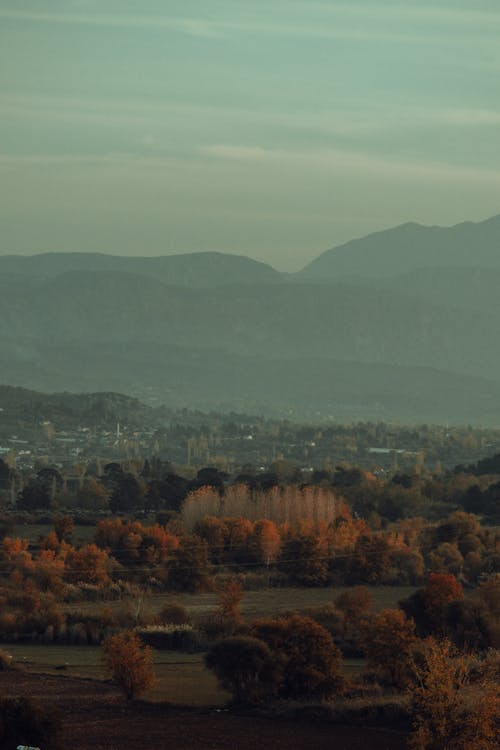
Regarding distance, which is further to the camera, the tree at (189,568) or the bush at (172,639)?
the tree at (189,568)

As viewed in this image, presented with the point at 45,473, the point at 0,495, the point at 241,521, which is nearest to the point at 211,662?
the point at 241,521

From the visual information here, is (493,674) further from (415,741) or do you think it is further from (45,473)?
(45,473)

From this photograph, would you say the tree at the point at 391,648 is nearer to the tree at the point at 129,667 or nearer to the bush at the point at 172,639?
the tree at the point at 129,667

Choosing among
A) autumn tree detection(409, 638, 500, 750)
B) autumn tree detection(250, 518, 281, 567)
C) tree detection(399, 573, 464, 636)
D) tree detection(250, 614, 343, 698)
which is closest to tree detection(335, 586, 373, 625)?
tree detection(399, 573, 464, 636)

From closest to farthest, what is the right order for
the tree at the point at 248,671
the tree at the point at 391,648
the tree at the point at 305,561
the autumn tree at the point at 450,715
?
the autumn tree at the point at 450,715 < the tree at the point at 248,671 < the tree at the point at 391,648 < the tree at the point at 305,561

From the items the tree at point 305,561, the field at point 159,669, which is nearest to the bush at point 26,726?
the field at point 159,669
